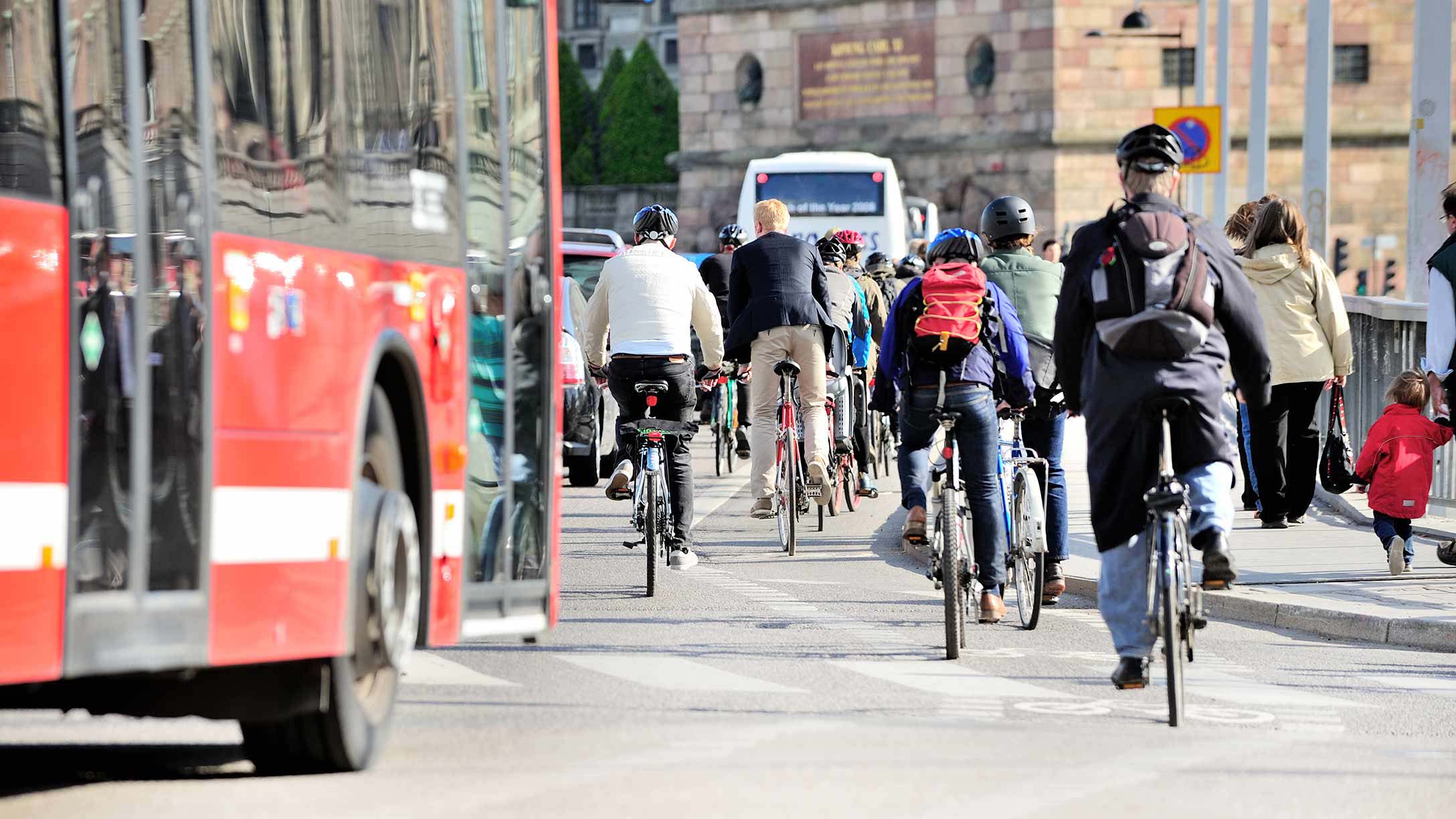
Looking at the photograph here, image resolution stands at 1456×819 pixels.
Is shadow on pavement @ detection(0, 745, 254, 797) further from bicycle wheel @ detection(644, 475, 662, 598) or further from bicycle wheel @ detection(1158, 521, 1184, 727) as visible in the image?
bicycle wheel @ detection(644, 475, 662, 598)

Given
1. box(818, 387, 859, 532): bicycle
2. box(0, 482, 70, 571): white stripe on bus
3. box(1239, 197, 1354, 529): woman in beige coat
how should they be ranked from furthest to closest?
box(818, 387, 859, 532): bicycle < box(1239, 197, 1354, 529): woman in beige coat < box(0, 482, 70, 571): white stripe on bus

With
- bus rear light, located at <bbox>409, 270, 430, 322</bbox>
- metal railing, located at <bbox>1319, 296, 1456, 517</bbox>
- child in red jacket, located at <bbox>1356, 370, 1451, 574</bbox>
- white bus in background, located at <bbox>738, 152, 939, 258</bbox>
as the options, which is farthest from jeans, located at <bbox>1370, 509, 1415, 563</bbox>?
white bus in background, located at <bbox>738, 152, 939, 258</bbox>

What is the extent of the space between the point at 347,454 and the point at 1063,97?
163ft

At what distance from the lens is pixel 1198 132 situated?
30469mm

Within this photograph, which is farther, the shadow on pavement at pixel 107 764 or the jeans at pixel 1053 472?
the jeans at pixel 1053 472

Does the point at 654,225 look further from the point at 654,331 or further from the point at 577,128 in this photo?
the point at 577,128

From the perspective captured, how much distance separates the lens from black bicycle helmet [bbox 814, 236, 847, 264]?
16.6 metres

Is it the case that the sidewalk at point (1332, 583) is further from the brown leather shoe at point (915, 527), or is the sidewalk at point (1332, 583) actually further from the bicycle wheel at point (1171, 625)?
the bicycle wheel at point (1171, 625)

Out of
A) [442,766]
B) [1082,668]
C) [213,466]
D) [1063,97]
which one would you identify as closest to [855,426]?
[1082,668]

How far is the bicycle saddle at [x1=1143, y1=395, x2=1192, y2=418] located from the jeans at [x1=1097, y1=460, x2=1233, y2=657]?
219mm

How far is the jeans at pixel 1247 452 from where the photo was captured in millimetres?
14383

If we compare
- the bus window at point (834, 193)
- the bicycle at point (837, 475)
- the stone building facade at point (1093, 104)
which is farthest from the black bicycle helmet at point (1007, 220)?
the stone building facade at point (1093, 104)

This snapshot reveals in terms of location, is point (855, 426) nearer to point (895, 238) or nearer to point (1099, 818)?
point (1099, 818)

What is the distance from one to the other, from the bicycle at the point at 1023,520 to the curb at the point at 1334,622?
3.29 ft
